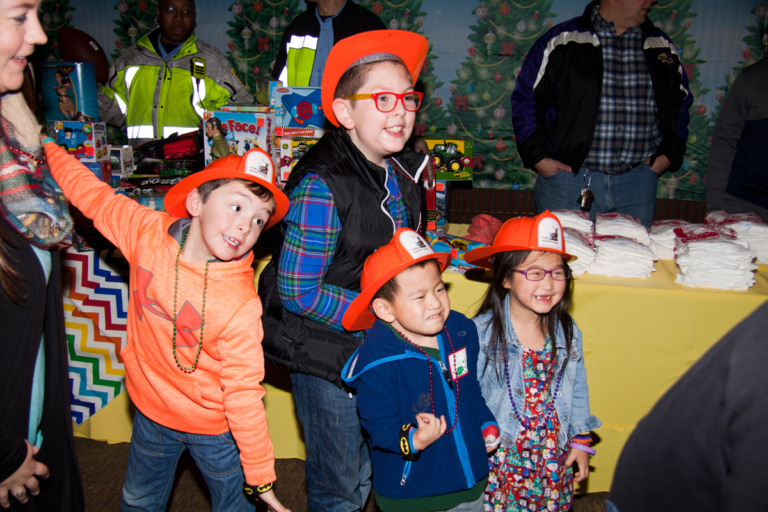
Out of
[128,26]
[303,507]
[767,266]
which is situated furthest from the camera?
[128,26]

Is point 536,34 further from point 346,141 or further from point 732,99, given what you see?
point 346,141

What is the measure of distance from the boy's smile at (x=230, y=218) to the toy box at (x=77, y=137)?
1486 millimetres

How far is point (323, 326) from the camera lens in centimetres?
177

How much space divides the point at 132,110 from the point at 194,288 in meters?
3.87

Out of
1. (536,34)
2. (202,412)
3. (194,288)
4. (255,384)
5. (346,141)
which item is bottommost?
(202,412)

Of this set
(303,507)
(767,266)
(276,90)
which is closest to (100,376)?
(303,507)

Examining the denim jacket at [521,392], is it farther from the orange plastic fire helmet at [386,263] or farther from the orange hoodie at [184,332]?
the orange hoodie at [184,332]

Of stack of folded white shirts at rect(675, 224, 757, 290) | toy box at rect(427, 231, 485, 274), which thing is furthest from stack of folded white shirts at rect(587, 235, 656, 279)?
toy box at rect(427, 231, 485, 274)

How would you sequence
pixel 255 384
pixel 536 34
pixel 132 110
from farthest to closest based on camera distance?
1. pixel 536 34
2. pixel 132 110
3. pixel 255 384

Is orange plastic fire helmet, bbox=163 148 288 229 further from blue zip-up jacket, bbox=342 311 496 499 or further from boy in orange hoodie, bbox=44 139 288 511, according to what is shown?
blue zip-up jacket, bbox=342 311 496 499

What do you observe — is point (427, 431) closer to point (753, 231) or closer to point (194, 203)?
point (194, 203)

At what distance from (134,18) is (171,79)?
72.7 inches

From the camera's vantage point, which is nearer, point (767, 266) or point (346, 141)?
point (346, 141)

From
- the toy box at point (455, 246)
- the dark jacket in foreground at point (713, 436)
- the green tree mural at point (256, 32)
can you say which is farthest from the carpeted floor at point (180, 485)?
the green tree mural at point (256, 32)
